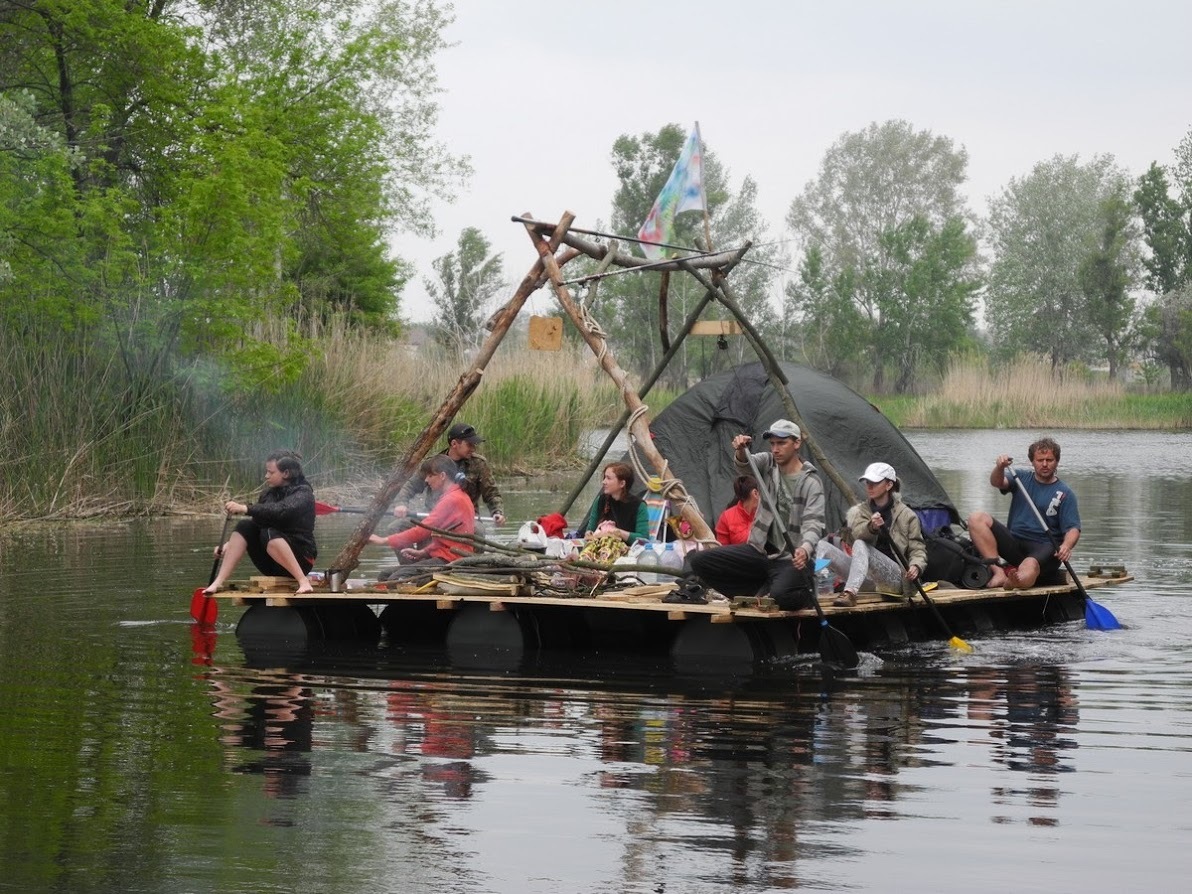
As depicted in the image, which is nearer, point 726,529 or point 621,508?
point 726,529

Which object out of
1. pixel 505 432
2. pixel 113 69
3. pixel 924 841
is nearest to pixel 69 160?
pixel 113 69

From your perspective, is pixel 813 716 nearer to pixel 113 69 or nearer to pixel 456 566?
pixel 456 566

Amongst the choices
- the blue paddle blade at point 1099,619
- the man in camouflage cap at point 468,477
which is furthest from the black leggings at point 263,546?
the blue paddle blade at point 1099,619

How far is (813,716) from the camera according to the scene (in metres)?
10.1

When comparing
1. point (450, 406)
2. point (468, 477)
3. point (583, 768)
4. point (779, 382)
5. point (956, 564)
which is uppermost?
point (779, 382)

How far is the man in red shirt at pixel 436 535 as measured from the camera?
543 inches

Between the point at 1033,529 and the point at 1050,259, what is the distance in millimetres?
72865

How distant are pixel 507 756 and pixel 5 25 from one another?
23271 millimetres

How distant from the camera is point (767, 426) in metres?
16.4

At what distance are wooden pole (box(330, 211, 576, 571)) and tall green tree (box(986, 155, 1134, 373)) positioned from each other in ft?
221

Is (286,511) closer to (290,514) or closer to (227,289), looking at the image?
(290,514)

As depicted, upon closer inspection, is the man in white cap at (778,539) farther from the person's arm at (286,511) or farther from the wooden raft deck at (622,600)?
the person's arm at (286,511)

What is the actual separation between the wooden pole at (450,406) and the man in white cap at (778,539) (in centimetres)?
224

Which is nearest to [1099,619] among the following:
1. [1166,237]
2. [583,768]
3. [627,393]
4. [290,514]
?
[627,393]
